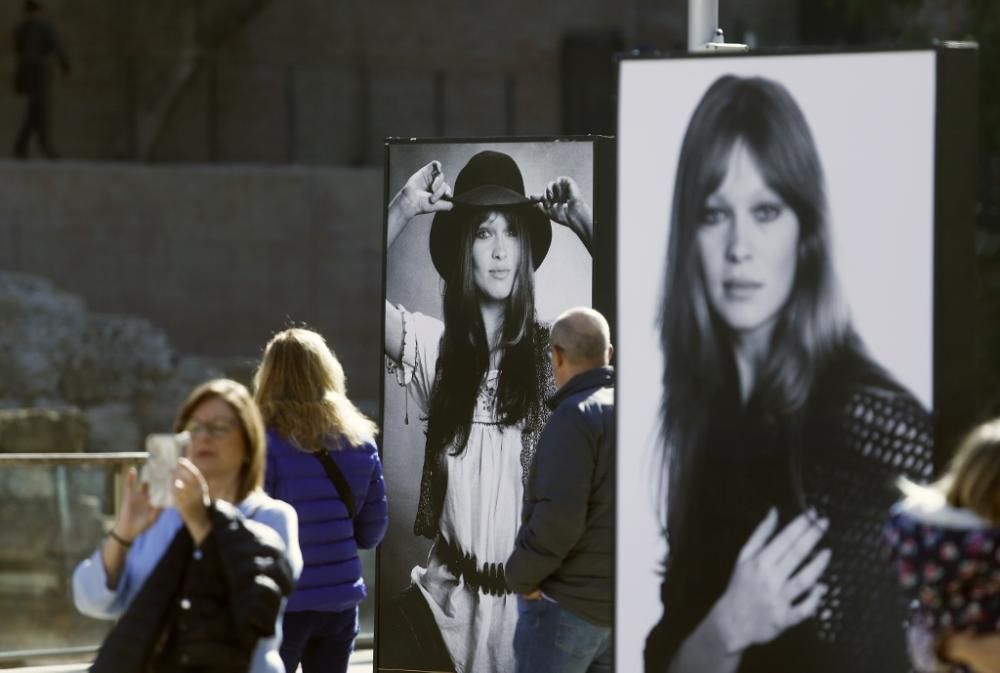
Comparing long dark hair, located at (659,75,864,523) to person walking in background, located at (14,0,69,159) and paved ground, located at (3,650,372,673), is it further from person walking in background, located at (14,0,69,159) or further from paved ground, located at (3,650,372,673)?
person walking in background, located at (14,0,69,159)

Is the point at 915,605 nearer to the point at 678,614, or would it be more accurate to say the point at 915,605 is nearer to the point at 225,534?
the point at 678,614

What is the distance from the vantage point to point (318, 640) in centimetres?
700

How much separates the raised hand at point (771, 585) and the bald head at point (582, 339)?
1.33 m

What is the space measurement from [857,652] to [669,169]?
56.0 inches

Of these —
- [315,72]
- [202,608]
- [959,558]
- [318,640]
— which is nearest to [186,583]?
[202,608]

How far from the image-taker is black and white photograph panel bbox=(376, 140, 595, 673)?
8.33 meters

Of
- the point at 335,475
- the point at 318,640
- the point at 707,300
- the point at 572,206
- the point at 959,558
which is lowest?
the point at 318,640

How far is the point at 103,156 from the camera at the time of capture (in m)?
25.4

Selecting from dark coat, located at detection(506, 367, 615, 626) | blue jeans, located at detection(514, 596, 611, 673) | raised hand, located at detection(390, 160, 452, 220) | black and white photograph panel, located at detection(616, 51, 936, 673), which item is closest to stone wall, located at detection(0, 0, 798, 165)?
raised hand, located at detection(390, 160, 452, 220)

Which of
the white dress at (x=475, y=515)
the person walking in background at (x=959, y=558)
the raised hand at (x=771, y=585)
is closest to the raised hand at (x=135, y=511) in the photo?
the raised hand at (x=771, y=585)

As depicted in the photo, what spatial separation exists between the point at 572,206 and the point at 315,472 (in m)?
2.01

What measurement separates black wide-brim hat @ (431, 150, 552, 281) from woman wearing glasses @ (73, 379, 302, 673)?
358 cm

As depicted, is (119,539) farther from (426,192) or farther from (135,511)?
(426,192)

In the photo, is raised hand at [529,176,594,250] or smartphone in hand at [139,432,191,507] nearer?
smartphone in hand at [139,432,191,507]
